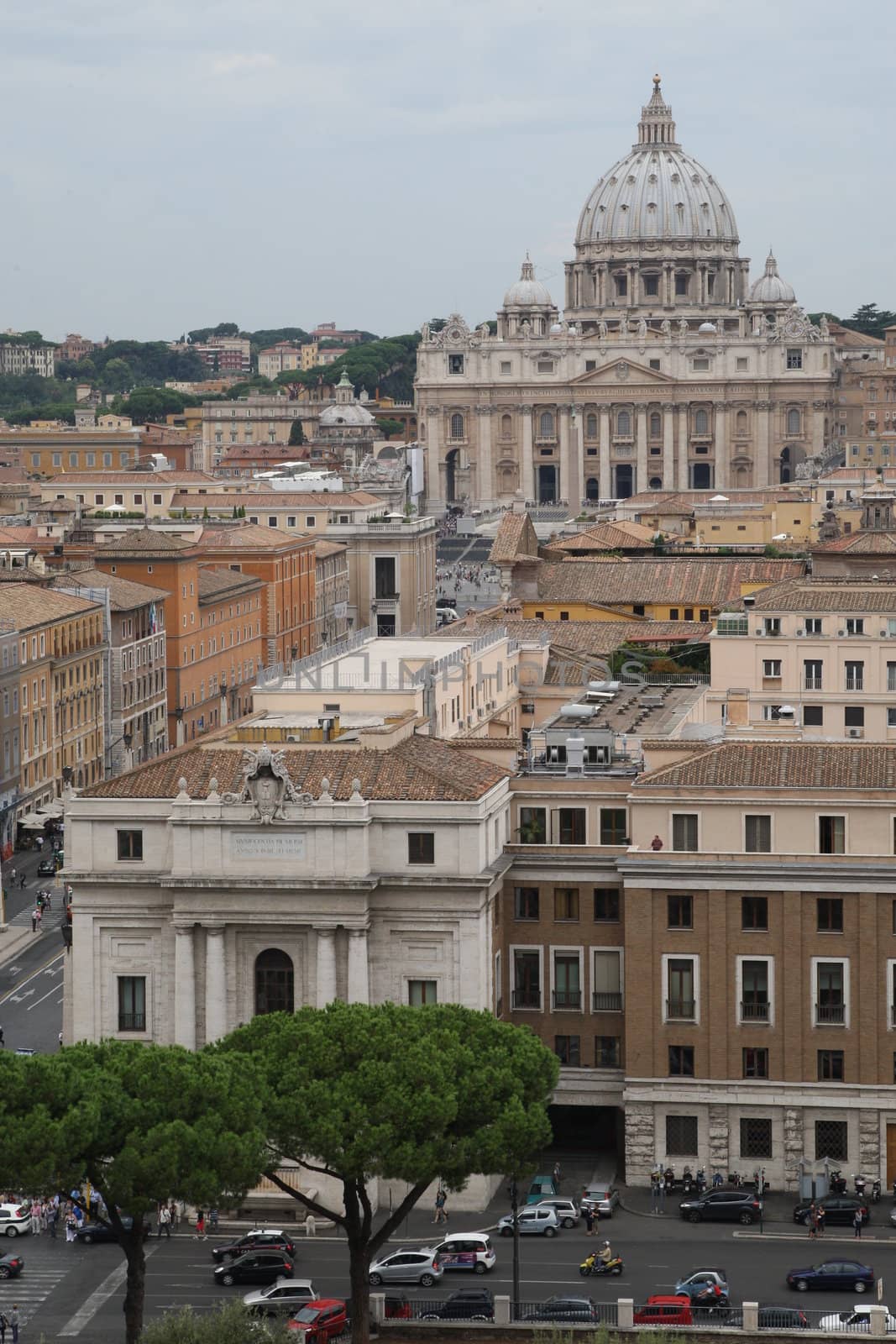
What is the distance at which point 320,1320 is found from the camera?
1502 inches

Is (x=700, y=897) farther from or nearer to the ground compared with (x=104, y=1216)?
farther from the ground

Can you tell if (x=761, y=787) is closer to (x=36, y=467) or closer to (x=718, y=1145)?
(x=718, y=1145)

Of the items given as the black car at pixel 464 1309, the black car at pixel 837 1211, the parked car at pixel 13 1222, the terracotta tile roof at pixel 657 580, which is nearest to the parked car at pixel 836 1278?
the black car at pixel 837 1211

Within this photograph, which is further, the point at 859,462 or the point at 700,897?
the point at 859,462

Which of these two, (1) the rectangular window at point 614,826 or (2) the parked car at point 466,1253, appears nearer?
(2) the parked car at point 466,1253

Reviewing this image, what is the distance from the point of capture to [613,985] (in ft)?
152

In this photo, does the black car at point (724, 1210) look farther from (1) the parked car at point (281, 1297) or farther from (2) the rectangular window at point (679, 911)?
(1) the parked car at point (281, 1297)

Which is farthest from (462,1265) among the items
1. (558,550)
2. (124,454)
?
(124,454)

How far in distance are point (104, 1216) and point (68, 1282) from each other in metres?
2.23

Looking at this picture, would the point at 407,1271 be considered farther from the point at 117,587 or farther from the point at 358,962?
the point at 117,587

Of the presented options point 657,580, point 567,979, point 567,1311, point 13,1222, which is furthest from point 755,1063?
point 657,580

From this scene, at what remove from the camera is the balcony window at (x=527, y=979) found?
4669 cm

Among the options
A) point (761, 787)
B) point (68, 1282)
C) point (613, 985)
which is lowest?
point (68, 1282)

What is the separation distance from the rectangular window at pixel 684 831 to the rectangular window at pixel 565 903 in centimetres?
197
